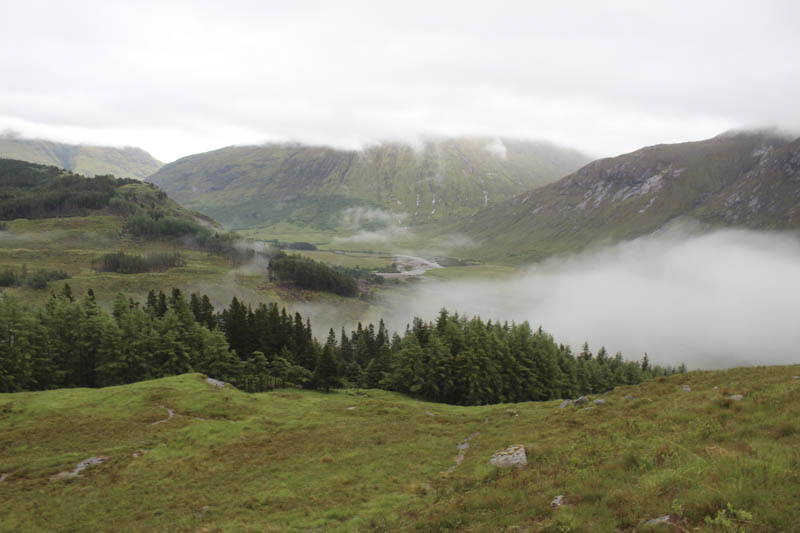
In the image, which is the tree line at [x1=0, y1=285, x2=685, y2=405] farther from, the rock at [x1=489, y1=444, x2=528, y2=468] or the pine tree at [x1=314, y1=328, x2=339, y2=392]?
the rock at [x1=489, y1=444, x2=528, y2=468]

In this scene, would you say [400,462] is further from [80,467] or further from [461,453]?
[80,467]

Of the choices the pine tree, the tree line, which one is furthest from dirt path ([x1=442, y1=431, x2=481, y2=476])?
the pine tree

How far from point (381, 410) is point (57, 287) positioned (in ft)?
713

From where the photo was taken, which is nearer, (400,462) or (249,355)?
(400,462)

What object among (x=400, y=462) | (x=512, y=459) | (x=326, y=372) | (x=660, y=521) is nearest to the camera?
(x=660, y=521)

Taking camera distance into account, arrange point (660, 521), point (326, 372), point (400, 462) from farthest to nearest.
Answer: point (326, 372), point (400, 462), point (660, 521)

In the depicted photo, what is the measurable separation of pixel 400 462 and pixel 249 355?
226 feet

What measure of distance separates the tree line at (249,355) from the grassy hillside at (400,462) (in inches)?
779

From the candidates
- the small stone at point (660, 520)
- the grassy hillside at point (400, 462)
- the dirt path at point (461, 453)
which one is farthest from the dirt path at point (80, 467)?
the small stone at point (660, 520)

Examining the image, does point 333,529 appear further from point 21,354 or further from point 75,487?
point 21,354

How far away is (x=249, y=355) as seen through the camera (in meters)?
92.1

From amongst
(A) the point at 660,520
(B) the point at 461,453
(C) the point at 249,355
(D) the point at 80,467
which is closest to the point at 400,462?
(B) the point at 461,453

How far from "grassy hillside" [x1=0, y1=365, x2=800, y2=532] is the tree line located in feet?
64.9

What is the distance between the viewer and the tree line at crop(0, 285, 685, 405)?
65.4 meters
